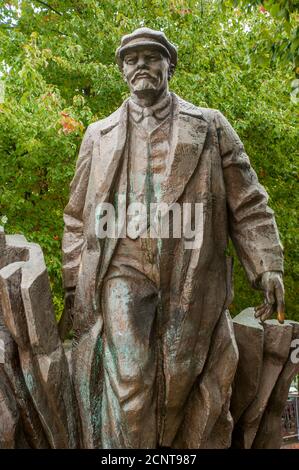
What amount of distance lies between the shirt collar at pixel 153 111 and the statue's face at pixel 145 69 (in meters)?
0.10

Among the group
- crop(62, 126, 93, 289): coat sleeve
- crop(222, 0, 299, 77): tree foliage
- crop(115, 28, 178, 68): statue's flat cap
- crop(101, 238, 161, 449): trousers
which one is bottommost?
crop(101, 238, 161, 449): trousers

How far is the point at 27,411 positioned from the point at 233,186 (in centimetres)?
189

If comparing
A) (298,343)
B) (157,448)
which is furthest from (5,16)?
(157,448)

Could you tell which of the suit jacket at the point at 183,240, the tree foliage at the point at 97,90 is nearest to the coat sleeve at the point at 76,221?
the suit jacket at the point at 183,240

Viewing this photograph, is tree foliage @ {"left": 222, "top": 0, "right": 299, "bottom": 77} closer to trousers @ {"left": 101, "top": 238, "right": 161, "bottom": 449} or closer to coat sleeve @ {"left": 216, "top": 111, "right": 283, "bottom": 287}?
coat sleeve @ {"left": 216, "top": 111, "right": 283, "bottom": 287}

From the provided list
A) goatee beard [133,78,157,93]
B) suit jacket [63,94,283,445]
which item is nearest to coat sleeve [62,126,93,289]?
suit jacket [63,94,283,445]

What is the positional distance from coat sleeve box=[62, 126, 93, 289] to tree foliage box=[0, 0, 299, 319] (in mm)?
3913

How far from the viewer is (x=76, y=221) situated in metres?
5.39

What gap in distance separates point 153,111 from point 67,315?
56.4 inches

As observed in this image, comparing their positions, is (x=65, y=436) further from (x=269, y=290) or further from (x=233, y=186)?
(x=233, y=186)

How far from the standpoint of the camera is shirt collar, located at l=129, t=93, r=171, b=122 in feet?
16.8

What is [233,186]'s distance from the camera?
17.1 feet

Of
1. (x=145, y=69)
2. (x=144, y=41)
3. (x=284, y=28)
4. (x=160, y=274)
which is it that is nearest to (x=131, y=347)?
(x=160, y=274)

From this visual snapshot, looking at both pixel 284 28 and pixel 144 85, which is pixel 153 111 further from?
pixel 284 28
